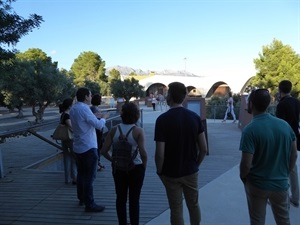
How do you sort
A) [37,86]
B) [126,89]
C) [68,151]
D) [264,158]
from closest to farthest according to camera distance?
[264,158] < [68,151] < [37,86] < [126,89]

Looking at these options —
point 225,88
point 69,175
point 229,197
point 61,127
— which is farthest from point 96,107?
point 225,88

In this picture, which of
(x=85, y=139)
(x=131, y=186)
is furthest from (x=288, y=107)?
(x=85, y=139)

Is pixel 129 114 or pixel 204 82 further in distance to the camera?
pixel 204 82

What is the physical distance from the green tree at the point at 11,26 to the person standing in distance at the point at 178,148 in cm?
304

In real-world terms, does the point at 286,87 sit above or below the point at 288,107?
above

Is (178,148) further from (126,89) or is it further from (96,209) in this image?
(126,89)

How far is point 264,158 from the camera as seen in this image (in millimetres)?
2725

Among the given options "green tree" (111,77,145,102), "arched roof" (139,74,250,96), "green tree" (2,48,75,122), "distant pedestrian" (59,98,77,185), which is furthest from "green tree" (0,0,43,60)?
"arched roof" (139,74,250,96)

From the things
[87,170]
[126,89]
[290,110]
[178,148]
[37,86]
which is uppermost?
[37,86]

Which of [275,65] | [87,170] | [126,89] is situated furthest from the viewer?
[126,89]

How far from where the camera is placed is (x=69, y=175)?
6230 mm

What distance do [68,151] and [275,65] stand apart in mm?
31671

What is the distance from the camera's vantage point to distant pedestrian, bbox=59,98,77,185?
5.36 meters

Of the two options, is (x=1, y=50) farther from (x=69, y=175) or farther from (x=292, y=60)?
(x=292, y=60)
